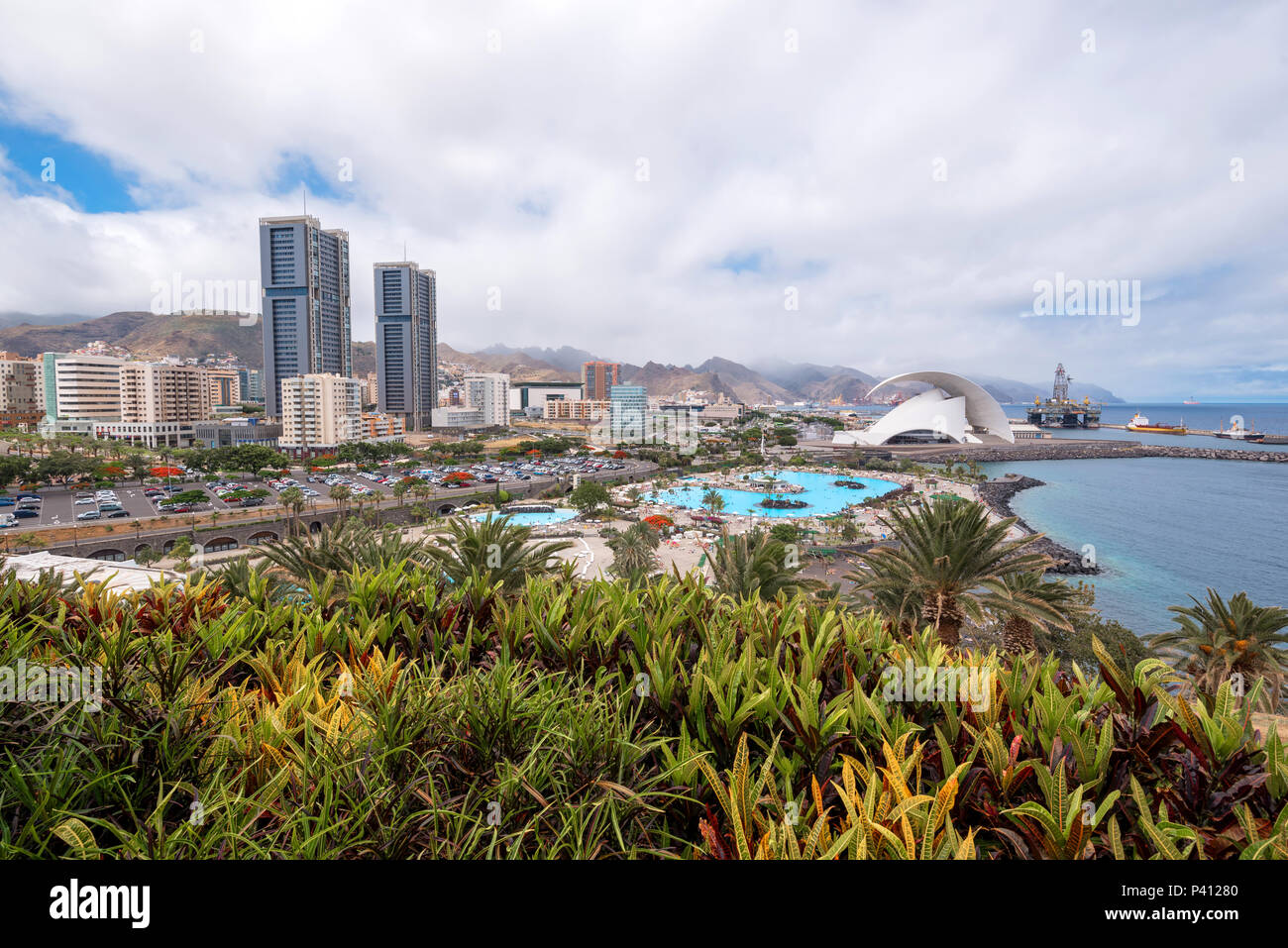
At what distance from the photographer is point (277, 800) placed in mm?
1867

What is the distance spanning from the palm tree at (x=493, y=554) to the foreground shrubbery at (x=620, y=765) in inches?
131

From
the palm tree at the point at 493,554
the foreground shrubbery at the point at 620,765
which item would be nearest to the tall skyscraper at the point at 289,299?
the palm tree at the point at 493,554

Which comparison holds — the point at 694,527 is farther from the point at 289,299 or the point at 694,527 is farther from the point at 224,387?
the point at 224,387

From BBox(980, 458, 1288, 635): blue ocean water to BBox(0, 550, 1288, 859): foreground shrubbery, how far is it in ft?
71.4

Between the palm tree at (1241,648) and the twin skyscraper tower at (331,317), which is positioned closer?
the palm tree at (1241,648)

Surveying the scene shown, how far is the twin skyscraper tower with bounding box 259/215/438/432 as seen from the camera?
235ft

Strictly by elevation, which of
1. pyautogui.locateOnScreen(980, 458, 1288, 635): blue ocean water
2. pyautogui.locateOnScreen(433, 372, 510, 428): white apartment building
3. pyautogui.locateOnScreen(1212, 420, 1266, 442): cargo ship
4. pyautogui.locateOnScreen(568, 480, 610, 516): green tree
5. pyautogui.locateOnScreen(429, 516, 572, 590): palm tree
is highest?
pyautogui.locateOnScreen(433, 372, 510, 428): white apartment building

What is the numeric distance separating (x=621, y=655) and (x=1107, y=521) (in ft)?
168

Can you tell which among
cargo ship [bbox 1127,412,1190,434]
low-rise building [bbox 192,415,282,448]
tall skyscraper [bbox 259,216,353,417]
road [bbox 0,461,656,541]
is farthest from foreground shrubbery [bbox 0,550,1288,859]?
cargo ship [bbox 1127,412,1190,434]

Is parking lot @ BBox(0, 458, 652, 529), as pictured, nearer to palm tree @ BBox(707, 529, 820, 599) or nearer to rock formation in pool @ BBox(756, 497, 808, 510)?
rock formation in pool @ BBox(756, 497, 808, 510)

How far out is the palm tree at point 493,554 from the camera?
247 inches

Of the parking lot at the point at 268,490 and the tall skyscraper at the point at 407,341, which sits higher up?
the tall skyscraper at the point at 407,341

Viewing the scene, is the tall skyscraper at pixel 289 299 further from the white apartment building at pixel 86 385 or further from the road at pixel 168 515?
the road at pixel 168 515
